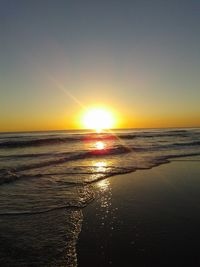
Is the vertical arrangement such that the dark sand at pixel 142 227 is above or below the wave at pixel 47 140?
above

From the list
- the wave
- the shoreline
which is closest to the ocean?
the shoreline

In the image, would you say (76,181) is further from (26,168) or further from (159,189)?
(26,168)

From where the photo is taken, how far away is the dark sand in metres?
4.67

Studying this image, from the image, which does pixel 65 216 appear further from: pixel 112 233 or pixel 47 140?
pixel 47 140

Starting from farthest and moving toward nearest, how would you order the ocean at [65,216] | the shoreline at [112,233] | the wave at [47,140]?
the wave at [47,140]
the ocean at [65,216]
the shoreline at [112,233]

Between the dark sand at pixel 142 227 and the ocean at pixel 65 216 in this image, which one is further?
the ocean at pixel 65 216

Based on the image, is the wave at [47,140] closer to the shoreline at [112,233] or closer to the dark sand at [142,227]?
the dark sand at [142,227]

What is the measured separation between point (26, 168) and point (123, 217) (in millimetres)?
9934

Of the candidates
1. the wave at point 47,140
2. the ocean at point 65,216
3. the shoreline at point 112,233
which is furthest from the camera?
the wave at point 47,140

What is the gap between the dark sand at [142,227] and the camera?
4.67 m

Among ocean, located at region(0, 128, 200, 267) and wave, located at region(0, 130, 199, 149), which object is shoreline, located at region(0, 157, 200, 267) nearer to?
ocean, located at region(0, 128, 200, 267)

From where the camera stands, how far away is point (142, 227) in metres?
5.98

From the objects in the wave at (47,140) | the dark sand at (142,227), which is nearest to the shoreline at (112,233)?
the dark sand at (142,227)

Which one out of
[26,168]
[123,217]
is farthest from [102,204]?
[26,168]
